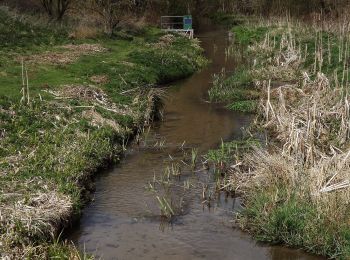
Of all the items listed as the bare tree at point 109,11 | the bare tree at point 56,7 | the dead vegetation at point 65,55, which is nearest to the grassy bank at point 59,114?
the dead vegetation at point 65,55

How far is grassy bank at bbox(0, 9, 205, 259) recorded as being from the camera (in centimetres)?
1063

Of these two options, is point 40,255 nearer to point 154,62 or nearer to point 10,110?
point 10,110

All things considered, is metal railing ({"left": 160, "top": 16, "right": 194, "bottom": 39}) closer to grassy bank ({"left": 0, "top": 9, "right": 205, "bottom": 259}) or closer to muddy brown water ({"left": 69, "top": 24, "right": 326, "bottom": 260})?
grassy bank ({"left": 0, "top": 9, "right": 205, "bottom": 259})

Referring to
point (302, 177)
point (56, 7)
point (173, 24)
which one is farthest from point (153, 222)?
point (173, 24)

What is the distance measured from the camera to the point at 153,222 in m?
11.8

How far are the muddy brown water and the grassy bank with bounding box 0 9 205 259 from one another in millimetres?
496

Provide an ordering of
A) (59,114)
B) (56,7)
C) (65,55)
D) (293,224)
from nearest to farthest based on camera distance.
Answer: (293,224) < (59,114) < (65,55) < (56,7)

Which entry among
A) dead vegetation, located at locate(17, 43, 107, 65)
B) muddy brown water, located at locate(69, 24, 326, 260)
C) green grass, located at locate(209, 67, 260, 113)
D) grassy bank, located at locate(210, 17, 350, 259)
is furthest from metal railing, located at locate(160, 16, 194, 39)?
muddy brown water, located at locate(69, 24, 326, 260)

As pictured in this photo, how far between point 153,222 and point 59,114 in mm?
6050

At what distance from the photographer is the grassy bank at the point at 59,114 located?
1063 cm

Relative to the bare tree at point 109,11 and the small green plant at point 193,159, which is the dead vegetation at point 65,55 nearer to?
the bare tree at point 109,11

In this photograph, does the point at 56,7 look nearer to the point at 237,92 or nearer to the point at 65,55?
the point at 65,55

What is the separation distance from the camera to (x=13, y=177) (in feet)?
39.6

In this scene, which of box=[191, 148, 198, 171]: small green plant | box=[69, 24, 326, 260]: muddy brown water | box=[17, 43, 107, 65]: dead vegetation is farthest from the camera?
box=[17, 43, 107, 65]: dead vegetation
